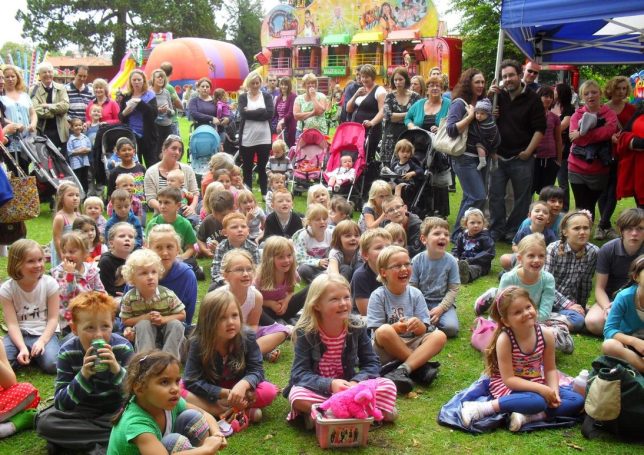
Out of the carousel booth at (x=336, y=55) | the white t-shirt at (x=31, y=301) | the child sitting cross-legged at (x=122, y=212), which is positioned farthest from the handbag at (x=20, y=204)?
the carousel booth at (x=336, y=55)

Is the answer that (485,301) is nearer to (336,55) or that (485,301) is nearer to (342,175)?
(342,175)

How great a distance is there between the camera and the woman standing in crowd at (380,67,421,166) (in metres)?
8.91

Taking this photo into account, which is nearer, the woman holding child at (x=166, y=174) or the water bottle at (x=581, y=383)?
the water bottle at (x=581, y=383)

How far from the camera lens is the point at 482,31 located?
73.1 ft

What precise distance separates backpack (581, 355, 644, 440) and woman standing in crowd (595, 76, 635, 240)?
4719 millimetres

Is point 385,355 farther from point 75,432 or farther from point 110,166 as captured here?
point 110,166

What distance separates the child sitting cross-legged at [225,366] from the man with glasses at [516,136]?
4.79 metres

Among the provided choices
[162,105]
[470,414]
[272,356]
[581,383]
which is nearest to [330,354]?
[470,414]

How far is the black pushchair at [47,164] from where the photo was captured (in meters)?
8.76

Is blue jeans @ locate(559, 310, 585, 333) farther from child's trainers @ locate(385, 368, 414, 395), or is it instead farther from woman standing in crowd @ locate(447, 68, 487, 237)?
woman standing in crowd @ locate(447, 68, 487, 237)

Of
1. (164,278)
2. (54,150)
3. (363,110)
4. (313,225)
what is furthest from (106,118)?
(164,278)

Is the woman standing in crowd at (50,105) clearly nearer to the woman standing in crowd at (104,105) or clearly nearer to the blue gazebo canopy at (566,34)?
the woman standing in crowd at (104,105)

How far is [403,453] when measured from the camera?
133 inches

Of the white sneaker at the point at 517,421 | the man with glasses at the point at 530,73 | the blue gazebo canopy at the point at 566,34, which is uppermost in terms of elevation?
the blue gazebo canopy at the point at 566,34
